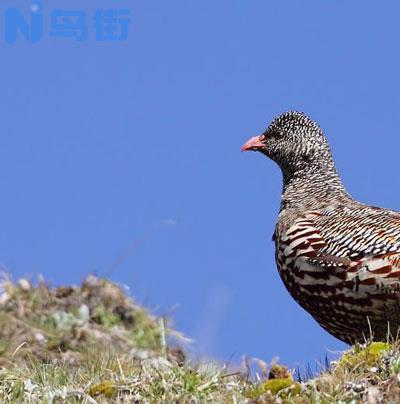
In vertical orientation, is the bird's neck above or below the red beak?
below

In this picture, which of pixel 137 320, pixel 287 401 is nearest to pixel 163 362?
pixel 287 401

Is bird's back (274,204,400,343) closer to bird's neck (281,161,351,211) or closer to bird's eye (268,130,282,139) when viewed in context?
bird's neck (281,161,351,211)

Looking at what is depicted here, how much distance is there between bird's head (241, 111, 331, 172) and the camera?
43.2 ft

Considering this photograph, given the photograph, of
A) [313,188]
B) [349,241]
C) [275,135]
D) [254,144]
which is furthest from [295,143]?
[349,241]

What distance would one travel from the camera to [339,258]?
1096 cm

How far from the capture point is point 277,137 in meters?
13.4

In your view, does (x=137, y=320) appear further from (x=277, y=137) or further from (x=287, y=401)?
(x=287, y=401)

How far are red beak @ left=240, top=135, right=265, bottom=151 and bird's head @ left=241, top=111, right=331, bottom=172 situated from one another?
17mm

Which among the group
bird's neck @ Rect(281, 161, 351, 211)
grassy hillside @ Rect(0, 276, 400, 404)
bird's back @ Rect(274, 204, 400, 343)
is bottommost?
grassy hillside @ Rect(0, 276, 400, 404)

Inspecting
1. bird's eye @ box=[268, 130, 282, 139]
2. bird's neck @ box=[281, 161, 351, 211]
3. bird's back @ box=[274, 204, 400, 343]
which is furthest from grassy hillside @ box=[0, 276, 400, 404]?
bird's eye @ box=[268, 130, 282, 139]

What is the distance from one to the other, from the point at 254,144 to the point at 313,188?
1.08 metres

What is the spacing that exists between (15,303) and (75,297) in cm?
88

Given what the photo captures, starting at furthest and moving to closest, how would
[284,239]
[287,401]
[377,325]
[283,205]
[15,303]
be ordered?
[15,303]
[283,205]
[284,239]
[377,325]
[287,401]

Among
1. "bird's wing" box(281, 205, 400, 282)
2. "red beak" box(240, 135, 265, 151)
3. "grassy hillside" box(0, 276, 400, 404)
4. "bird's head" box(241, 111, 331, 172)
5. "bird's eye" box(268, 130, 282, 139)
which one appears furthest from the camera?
"red beak" box(240, 135, 265, 151)
